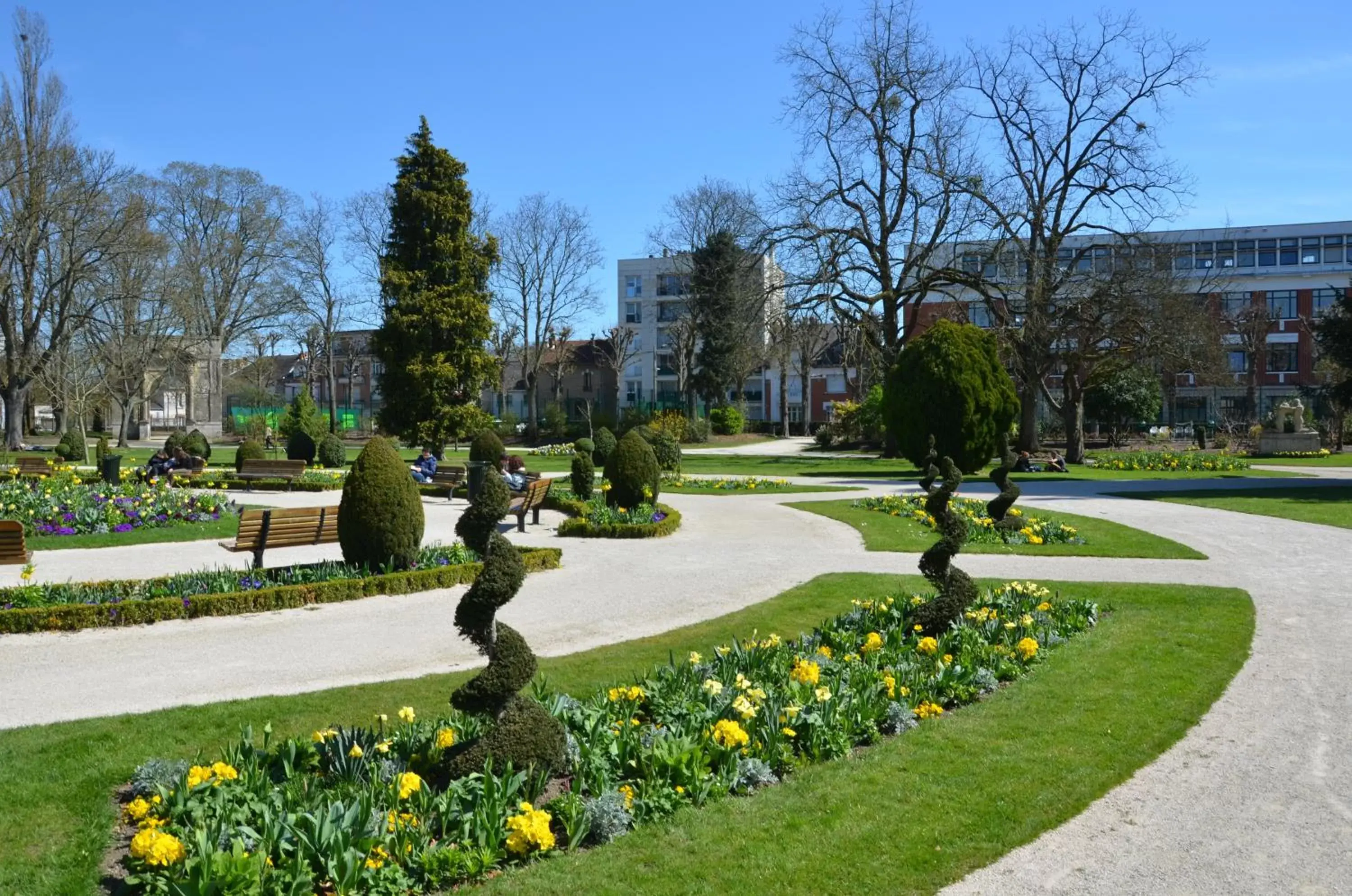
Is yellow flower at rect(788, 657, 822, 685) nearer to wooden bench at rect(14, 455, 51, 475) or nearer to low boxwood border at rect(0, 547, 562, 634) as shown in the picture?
low boxwood border at rect(0, 547, 562, 634)

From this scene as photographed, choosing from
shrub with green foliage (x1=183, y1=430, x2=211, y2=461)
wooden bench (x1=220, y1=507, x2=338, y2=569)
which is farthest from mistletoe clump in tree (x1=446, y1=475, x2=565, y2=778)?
shrub with green foliage (x1=183, y1=430, x2=211, y2=461)

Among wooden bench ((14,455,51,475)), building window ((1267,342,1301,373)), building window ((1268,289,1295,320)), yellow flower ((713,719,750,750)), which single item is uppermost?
building window ((1268,289,1295,320))

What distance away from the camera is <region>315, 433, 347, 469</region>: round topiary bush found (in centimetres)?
3388

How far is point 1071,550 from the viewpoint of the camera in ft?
46.4

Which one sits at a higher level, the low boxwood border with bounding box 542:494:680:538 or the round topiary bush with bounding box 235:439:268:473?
the round topiary bush with bounding box 235:439:268:473

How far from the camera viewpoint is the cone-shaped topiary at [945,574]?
812cm

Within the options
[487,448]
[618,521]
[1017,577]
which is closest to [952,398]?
[618,521]

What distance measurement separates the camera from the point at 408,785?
4.67 metres

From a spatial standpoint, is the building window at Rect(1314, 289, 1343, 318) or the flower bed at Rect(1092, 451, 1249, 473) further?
the building window at Rect(1314, 289, 1343, 318)

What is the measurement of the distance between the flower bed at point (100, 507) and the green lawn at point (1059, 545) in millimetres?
11045

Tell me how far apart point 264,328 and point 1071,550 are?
55.9 metres

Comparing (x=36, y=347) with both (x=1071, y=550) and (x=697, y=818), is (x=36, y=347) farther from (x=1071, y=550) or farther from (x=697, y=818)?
(x=697, y=818)

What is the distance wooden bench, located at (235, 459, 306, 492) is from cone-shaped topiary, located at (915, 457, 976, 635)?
20597 mm

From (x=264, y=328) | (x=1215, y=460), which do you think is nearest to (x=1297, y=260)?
(x=1215, y=460)
